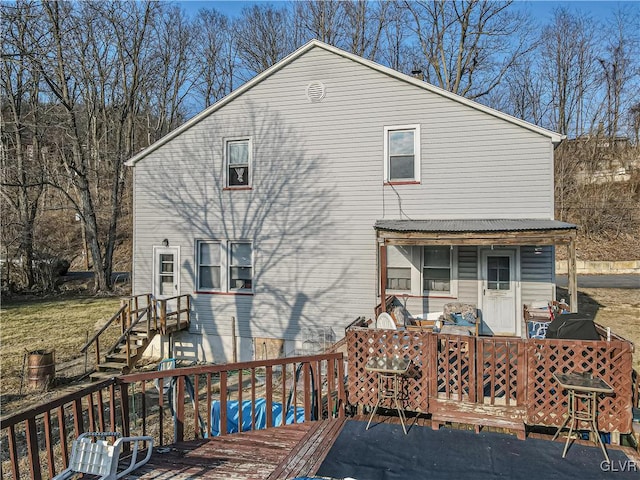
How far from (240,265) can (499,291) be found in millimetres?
6673

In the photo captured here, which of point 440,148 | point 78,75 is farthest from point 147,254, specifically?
point 78,75

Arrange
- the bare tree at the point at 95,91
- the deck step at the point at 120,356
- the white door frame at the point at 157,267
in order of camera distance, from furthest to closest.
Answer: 1. the bare tree at the point at 95,91
2. the white door frame at the point at 157,267
3. the deck step at the point at 120,356

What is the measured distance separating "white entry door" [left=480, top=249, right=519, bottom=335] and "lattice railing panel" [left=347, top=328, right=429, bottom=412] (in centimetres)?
481

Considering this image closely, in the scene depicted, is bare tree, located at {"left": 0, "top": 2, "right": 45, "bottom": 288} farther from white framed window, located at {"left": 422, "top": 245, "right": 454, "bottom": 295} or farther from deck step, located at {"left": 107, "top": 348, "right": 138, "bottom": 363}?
white framed window, located at {"left": 422, "top": 245, "right": 454, "bottom": 295}

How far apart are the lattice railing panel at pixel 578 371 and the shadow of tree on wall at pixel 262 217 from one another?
5.92 metres

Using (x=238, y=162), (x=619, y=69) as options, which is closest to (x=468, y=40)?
(x=619, y=69)

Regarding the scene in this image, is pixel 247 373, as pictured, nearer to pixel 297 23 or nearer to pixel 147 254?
pixel 147 254

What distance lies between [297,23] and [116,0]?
36.9 ft

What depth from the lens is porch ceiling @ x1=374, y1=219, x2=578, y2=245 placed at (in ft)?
25.2

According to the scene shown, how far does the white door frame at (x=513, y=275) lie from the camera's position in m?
9.37

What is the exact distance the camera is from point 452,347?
5.43 m

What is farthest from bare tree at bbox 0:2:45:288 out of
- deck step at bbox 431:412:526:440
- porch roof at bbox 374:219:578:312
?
deck step at bbox 431:412:526:440

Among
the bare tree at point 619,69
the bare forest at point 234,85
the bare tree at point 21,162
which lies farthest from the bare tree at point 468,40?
the bare tree at point 21,162

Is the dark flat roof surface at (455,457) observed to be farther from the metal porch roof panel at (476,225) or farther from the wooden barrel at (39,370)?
the wooden barrel at (39,370)
